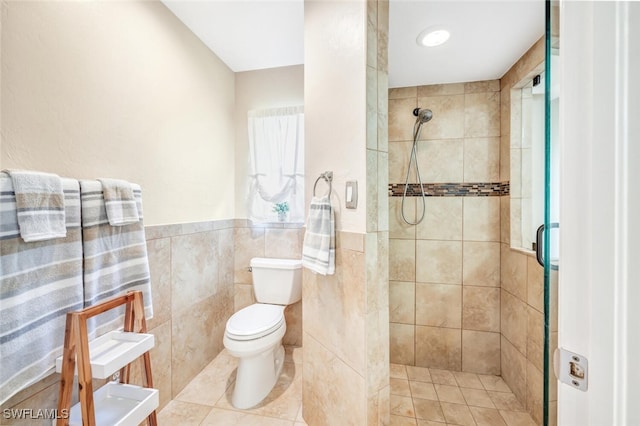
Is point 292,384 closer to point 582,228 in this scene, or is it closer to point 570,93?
point 582,228

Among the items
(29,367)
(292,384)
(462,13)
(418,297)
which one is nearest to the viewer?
(29,367)

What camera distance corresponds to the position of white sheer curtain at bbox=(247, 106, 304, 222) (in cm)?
219

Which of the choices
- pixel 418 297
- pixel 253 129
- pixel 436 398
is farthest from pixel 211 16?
pixel 436 398

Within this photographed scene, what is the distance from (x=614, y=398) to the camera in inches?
13.8

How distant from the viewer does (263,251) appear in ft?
7.42

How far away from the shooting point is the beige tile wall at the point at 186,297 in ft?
5.09

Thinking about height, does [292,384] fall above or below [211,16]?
below

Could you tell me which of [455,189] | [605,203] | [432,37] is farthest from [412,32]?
[605,203]

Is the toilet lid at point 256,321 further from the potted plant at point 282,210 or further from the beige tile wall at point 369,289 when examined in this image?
the potted plant at point 282,210

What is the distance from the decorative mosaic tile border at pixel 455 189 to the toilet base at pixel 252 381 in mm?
1518

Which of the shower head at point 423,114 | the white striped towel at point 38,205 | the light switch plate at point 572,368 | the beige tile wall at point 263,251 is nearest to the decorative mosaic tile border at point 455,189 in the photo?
the shower head at point 423,114

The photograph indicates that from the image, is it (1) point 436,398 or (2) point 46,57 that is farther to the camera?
(1) point 436,398

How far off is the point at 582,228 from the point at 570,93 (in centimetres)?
21

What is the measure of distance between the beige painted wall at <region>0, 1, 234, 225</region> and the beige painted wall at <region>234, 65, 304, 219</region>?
0.19 m
